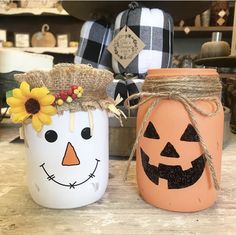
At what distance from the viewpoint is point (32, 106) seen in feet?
1.08

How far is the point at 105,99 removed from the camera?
0.38 m

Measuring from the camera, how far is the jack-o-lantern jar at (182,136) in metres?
0.34

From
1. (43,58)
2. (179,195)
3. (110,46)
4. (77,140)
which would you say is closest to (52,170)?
(77,140)

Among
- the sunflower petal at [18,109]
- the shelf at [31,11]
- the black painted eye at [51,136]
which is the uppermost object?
the shelf at [31,11]

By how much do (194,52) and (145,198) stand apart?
5.35 ft

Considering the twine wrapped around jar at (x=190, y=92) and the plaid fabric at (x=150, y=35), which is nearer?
the twine wrapped around jar at (x=190, y=92)

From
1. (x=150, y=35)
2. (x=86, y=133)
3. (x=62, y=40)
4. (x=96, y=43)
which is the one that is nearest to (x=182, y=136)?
(x=86, y=133)

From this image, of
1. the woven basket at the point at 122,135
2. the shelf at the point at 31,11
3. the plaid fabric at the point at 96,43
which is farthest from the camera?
the shelf at the point at 31,11

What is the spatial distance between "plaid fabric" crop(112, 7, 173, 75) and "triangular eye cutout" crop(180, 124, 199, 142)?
1.01 ft

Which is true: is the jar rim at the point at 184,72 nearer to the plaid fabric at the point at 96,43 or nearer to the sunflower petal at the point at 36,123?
the sunflower petal at the point at 36,123

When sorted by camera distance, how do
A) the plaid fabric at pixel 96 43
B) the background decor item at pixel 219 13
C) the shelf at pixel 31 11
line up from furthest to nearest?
the shelf at pixel 31 11
the background decor item at pixel 219 13
the plaid fabric at pixel 96 43

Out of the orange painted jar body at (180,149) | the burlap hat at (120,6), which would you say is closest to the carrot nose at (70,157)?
the orange painted jar body at (180,149)

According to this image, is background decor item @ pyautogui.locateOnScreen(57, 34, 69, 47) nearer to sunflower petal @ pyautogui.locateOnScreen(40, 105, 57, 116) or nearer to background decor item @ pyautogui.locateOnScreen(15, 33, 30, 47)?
background decor item @ pyautogui.locateOnScreen(15, 33, 30, 47)

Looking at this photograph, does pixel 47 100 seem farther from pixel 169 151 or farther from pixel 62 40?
pixel 62 40
